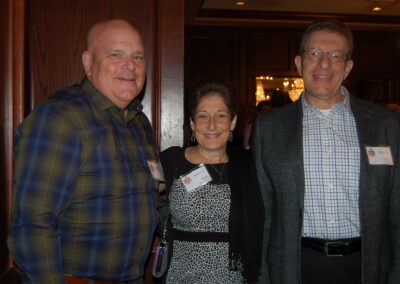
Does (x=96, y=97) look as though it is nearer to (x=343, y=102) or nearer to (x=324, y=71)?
(x=324, y=71)

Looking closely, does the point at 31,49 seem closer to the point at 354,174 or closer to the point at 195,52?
the point at 354,174

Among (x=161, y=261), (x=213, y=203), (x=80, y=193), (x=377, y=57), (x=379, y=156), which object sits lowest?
(x=161, y=261)

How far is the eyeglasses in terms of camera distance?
6.50ft

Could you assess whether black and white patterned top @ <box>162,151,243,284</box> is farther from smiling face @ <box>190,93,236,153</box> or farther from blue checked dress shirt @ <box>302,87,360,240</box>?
blue checked dress shirt @ <box>302,87,360,240</box>

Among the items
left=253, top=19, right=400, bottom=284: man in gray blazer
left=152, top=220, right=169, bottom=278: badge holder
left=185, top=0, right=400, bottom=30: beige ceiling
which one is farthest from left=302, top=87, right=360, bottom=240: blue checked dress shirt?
left=185, top=0, right=400, bottom=30: beige ceiling

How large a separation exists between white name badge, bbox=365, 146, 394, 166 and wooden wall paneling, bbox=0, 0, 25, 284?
1.73 meters

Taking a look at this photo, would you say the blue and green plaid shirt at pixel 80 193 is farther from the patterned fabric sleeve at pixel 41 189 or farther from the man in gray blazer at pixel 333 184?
the man in gray blazer at pixel 333 184

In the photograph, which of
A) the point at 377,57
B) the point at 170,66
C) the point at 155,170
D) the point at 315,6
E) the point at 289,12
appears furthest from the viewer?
the point at 377,57

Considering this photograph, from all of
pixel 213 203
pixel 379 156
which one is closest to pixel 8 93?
pixel 213 203

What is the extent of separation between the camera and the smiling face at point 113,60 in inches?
65.4

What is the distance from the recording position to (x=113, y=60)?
1662 millimetres

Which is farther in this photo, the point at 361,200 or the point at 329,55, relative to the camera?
the point at 329,55

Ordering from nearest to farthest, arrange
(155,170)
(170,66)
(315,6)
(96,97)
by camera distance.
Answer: (96,97), (155,170), (170,66), (315,6)

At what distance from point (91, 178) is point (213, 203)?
2.20ft
